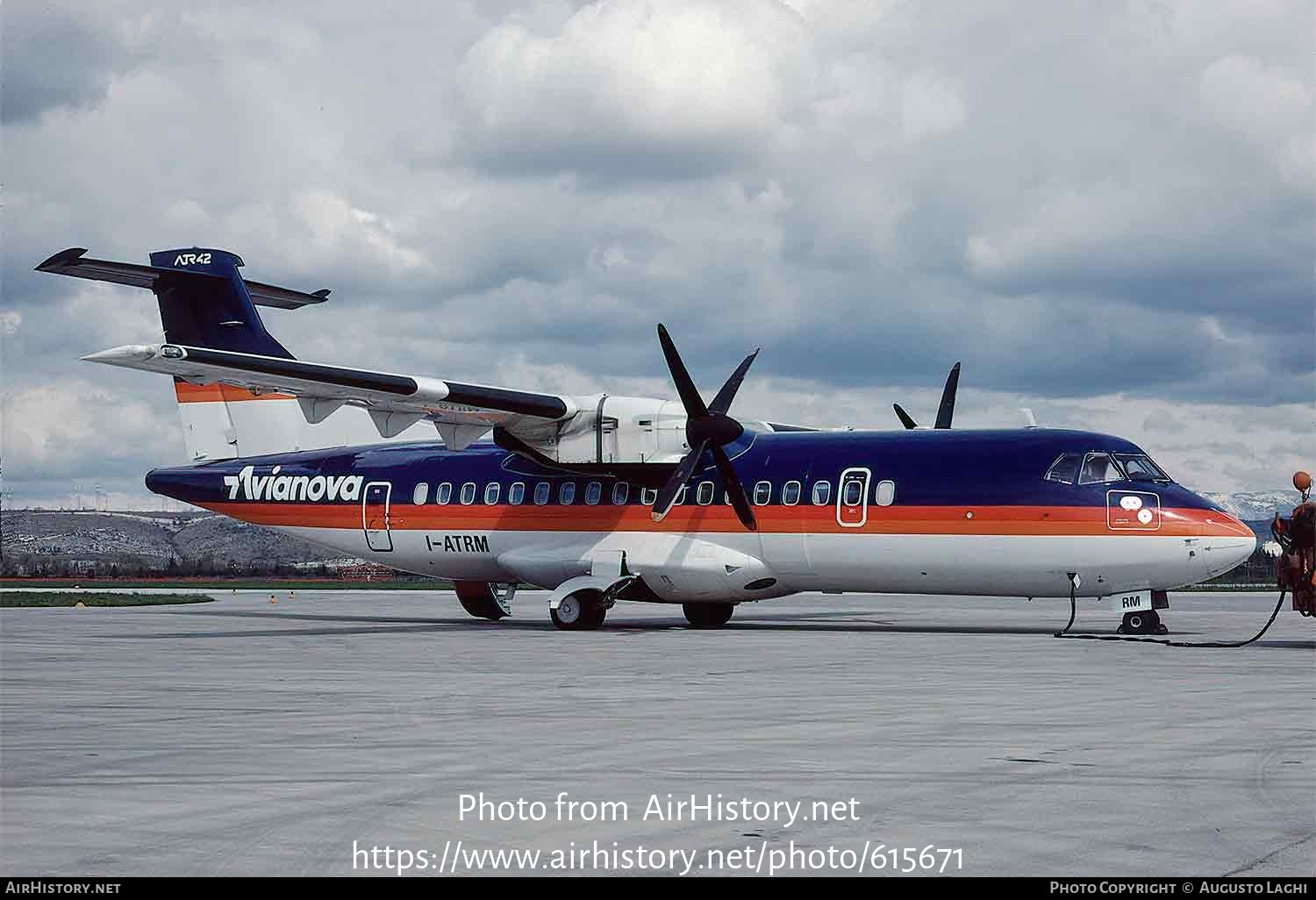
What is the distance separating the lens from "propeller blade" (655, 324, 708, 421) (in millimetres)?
28828

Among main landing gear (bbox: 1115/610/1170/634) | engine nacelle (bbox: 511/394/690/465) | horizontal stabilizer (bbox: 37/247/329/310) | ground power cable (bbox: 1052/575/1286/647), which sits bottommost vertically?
ground power cable (bbox: 1052/575/1286/647)

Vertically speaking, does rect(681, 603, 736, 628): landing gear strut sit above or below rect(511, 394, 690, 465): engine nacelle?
below

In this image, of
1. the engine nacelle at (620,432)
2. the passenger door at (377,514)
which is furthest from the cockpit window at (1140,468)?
the passenger door at (377,514)

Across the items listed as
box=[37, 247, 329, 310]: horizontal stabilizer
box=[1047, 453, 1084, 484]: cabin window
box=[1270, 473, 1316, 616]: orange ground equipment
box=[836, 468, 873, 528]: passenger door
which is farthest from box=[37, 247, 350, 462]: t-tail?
box=[1270, 473, 1316, 616]: orange ground equipment

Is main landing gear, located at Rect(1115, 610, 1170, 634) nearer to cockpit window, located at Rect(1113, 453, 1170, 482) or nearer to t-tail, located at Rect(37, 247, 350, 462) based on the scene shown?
cockpit window, located at Rect(1113, 453, 1170, 482)

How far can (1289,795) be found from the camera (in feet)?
29.6

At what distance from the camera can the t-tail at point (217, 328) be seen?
31945 millimetres

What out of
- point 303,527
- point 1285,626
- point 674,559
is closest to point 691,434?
point 674,559

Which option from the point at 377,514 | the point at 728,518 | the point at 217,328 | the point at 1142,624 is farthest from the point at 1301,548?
the point at 217,328

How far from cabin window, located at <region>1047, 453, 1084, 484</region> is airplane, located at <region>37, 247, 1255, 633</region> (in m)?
0.04

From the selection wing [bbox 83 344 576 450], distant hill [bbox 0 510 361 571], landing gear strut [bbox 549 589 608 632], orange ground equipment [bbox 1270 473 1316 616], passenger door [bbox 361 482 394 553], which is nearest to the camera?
orange ground equipment [bbox 1270 473 1316 616]

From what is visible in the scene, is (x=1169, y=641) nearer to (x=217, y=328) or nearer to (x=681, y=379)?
(x=681, y=379)

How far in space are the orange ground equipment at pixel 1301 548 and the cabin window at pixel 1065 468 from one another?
5.73m

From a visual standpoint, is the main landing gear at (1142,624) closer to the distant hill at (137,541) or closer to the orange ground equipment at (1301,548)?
the orange ground equipment at (1301,548)
